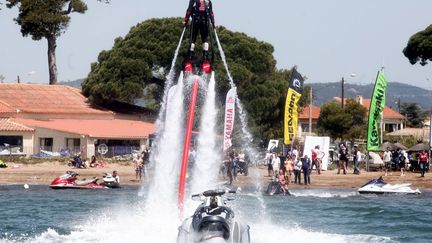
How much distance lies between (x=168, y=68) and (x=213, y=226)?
64927 mm

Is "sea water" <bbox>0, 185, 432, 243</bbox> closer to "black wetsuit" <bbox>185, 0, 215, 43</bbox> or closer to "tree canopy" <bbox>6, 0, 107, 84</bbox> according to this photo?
"black wetsuit" <bbox>185, 0, 215, 43</bbox>

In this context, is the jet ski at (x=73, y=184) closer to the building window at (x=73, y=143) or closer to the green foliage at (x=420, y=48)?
the building window at (x=73, y=143)

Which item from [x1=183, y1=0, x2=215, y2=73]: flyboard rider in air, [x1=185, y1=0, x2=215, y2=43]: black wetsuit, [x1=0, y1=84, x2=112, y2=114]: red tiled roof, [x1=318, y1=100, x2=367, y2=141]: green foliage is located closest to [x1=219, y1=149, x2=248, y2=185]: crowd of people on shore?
[x1=183, y1=0, x2=215, y2=73]: flyboard rider in air

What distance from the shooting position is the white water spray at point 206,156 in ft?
96.2

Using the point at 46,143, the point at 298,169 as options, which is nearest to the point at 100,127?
the point at 46,143

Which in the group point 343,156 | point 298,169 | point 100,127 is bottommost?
point 298,169

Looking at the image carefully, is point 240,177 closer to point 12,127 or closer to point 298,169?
point 298,169

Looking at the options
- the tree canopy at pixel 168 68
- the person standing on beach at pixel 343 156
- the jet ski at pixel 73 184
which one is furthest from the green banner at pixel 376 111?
the tree canopy at pixel 168 68

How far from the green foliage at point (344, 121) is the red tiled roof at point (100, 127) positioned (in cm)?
2173

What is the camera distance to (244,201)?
45312mm

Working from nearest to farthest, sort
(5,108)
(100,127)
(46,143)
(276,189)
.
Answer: (276,189), (46,143), (100,127), (5,108)

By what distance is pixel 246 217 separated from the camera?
36438mm

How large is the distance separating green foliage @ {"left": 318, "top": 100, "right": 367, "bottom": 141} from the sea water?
4932cm

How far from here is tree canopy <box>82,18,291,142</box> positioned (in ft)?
278
